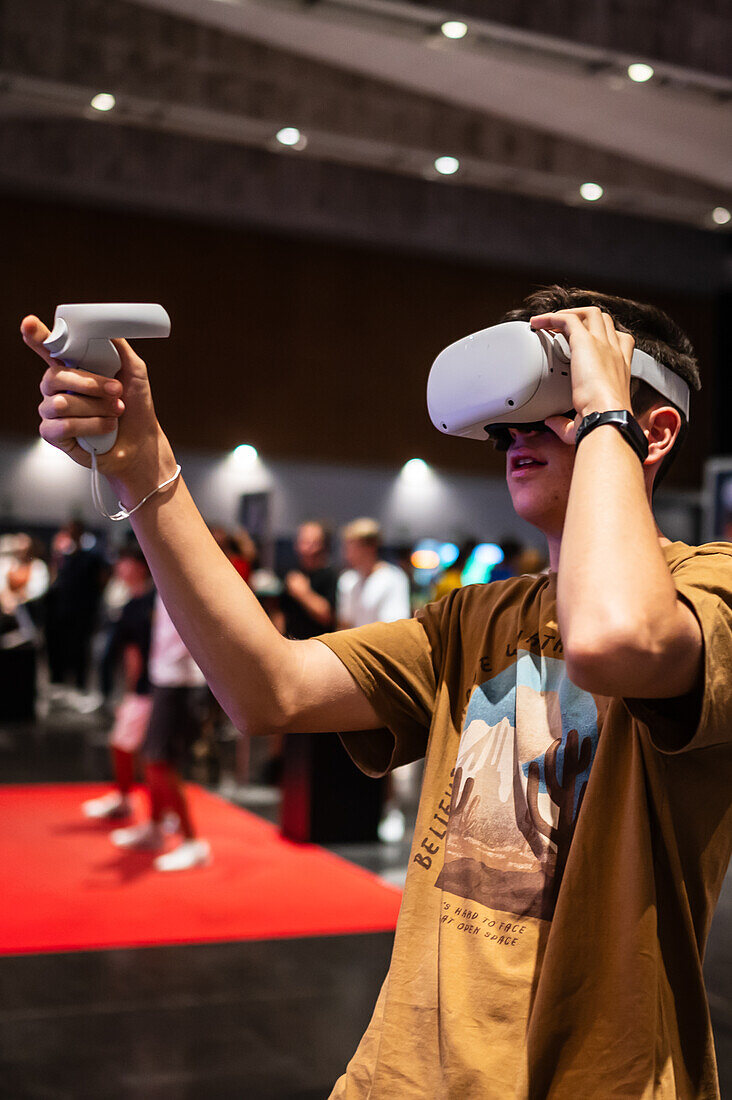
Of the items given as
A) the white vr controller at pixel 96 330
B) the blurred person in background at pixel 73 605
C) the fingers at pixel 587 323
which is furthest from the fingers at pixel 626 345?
the blurred person in background at pixel 73 605

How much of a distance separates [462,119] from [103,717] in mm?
5761

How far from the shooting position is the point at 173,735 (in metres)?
4.86

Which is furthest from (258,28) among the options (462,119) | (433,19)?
(433,19)

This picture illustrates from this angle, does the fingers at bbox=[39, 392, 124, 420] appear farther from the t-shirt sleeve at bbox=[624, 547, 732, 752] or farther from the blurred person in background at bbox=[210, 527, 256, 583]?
the blurred person in background at bbox=[210, 527, 256, 583]

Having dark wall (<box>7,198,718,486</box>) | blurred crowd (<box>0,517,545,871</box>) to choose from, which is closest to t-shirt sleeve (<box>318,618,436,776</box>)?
blurred crowd (<box>0,517,545,871</box>)

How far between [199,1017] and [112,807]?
8.59 ft

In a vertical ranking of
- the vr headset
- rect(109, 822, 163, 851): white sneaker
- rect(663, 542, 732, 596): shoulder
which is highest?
the vr headset

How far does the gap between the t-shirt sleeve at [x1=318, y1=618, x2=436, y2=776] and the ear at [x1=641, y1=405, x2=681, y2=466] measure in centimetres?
34

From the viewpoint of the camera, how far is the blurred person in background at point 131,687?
552cm

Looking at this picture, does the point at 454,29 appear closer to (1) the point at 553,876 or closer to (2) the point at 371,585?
(2) the point at 371,585

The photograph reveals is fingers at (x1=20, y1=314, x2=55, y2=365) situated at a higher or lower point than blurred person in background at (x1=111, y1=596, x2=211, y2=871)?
higher

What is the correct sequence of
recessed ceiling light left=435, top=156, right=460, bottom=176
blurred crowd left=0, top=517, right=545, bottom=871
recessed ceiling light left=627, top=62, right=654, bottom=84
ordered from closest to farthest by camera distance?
blurred crowd left=0, top=517, right=545, bottom=871, recessed ceiling light left=627, top=62, right=654, bottom=84, recessed ceiling light left=435, top=156, right=460, bottom=176

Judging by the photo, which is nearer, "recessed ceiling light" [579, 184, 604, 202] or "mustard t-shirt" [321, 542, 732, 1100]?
"mustard t-shirt" [321, 542, 732, 1100]

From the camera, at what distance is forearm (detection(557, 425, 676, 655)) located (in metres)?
0.87
